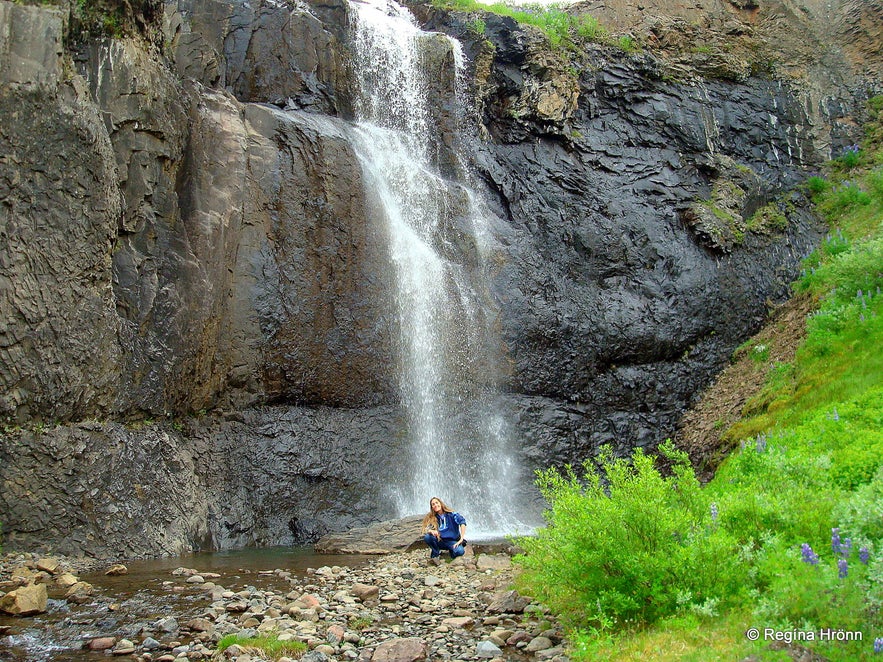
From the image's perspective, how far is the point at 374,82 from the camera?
21.5 metres

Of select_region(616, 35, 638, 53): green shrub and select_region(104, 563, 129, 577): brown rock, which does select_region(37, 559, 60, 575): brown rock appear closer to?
select_region(104, 563, 129, 577): brown rock

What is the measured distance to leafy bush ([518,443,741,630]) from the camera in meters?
5.15

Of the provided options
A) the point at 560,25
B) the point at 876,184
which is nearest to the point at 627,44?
the point at 560,25

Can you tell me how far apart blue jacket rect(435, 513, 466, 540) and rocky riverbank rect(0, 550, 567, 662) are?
805 millimetres

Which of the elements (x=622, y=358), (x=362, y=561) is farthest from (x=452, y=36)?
(x=362, y=561)

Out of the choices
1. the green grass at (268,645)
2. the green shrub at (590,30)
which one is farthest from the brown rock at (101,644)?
the green shrub at (590,30)

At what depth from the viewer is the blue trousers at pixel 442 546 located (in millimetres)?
Answer: 10578

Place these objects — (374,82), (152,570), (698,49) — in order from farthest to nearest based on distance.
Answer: (698,49), (374,82), (152,570)

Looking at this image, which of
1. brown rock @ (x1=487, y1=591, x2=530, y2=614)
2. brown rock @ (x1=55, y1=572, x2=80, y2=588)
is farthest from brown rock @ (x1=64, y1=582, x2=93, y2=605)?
brown rock @ (x1=487, y1=591, x2=530, y2=614)

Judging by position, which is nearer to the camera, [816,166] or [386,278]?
[386,278]

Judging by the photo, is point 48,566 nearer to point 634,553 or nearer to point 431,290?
point 634,553

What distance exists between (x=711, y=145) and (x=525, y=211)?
25.0ft

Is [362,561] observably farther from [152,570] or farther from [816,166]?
[816,166]

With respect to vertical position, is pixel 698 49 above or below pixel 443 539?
above
